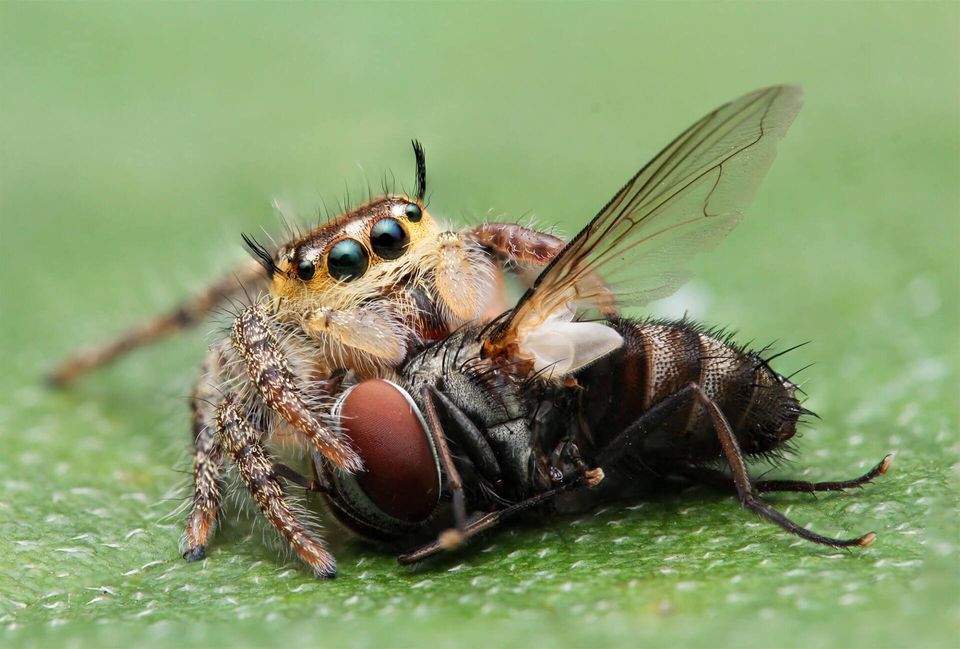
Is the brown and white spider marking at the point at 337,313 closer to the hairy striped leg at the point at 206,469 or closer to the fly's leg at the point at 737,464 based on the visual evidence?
the hairy striped leg at the point at 206,469

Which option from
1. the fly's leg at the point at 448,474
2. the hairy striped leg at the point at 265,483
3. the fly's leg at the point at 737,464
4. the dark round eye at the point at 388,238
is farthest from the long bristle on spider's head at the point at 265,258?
the fly's leg at the point at 737,464

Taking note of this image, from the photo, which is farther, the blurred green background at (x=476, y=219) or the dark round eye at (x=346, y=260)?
the dark round eye at (x=346, y=260)

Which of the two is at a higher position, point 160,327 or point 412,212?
point 160,327

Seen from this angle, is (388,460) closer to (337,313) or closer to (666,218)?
(337,313)

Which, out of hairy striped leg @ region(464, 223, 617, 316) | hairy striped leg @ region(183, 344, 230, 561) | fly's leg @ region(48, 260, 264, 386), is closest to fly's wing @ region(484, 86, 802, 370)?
hairy striped leg @ region(464, 223, 617, 316)

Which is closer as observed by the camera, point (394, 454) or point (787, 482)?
point (394, 454)

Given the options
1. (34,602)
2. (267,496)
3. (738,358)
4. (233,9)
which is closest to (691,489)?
(738,358)

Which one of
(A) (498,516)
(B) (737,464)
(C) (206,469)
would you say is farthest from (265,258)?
(B) (737,464)
